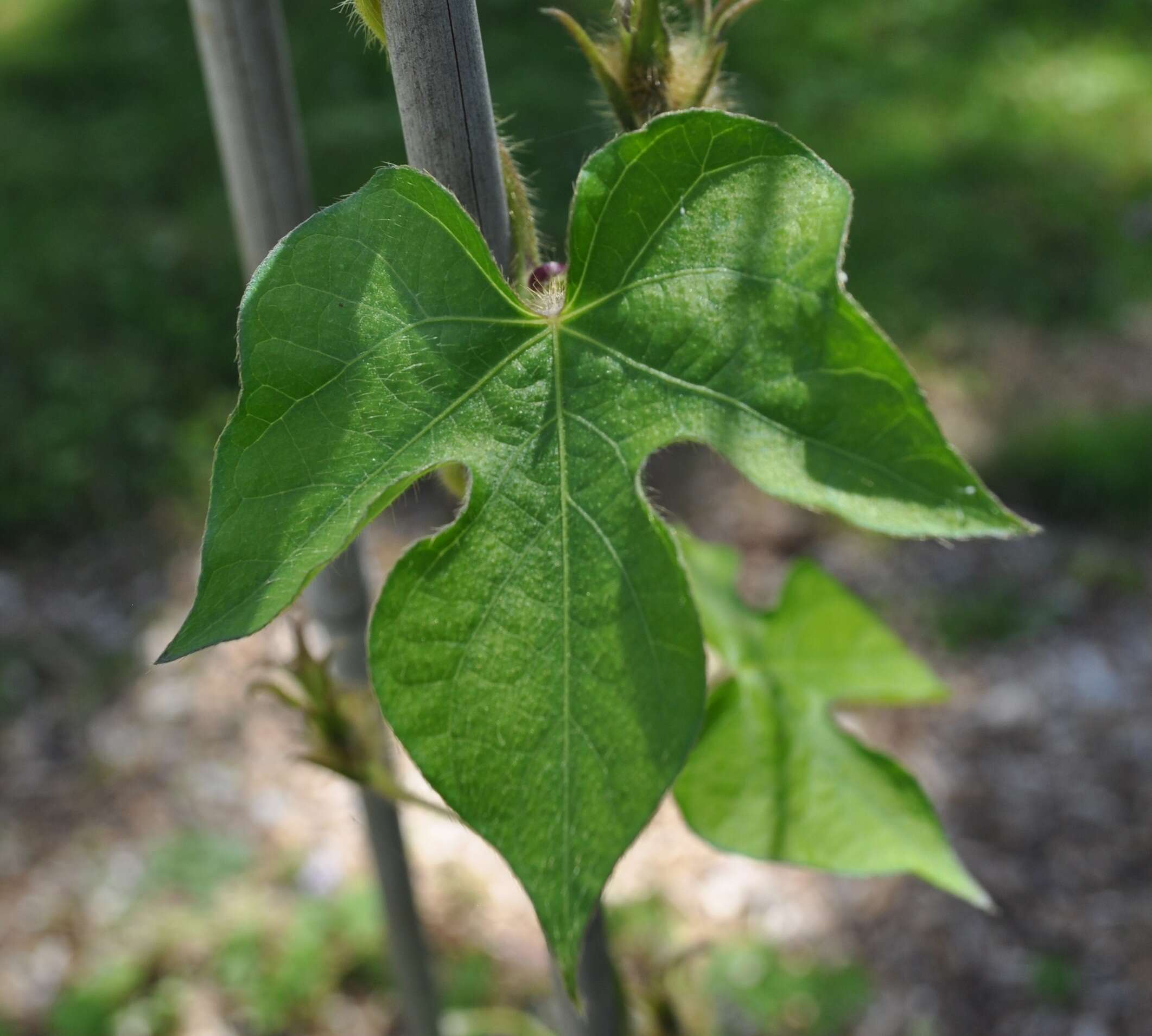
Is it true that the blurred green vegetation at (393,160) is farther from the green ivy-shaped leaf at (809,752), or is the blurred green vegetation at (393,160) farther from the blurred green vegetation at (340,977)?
the green ivy-shaped leaf at (809,752)

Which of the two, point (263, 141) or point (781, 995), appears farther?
point (781, 995)

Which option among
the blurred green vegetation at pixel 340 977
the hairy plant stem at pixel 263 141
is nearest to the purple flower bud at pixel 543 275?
the hairy plant stem at pixel 263 141

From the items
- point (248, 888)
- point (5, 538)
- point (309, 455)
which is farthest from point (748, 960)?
point (5, 538)

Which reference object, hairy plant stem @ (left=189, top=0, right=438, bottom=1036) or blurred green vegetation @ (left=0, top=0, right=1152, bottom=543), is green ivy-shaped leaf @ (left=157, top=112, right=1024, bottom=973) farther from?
blurred green vegetation @ (left=0, top=0, right=1152, bottom=543)

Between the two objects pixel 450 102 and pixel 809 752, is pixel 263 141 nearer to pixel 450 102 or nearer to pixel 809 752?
pixel 450 102

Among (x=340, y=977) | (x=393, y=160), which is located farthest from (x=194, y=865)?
(x=393, y=160)
